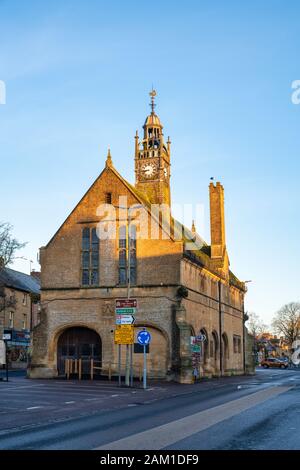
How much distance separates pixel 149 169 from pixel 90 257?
54.3ft

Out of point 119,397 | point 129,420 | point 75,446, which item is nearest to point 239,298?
point 119,397

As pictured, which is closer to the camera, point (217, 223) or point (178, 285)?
point (178, 285)

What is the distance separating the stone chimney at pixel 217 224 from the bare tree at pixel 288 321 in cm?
7523

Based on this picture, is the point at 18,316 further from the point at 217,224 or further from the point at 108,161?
the point at 108,161

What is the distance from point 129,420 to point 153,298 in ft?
80.7

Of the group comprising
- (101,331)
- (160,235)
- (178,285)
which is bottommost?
(101,331)

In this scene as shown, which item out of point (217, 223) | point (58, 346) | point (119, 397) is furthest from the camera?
point (217, 223)

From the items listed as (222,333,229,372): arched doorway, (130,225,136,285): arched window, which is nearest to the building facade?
(222,333,229,372): arched doorway

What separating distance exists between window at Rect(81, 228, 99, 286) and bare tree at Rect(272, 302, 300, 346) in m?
87.6

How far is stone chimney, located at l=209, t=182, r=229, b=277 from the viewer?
2068 inches

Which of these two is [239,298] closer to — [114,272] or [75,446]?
[114,272]

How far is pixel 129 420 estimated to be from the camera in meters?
16.3

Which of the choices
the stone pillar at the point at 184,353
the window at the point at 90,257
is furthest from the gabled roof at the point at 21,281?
the stone pillar at the point at 184,353
